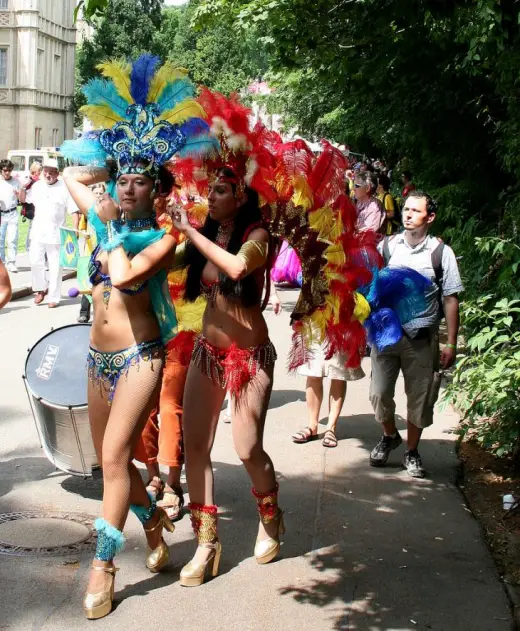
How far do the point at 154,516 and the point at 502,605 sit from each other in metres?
1.69

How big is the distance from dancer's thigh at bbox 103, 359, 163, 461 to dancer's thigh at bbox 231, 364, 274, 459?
0.58 m

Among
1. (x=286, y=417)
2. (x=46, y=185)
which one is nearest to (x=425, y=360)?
(x=286, y=417)

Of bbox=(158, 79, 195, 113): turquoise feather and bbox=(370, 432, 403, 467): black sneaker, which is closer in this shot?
bbox=(158, 79, 195, 113): turquoise feather

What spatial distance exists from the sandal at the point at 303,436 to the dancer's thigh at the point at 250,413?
263 centimetres

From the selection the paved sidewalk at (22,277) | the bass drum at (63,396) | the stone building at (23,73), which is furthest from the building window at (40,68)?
the bass drum at (63,396)

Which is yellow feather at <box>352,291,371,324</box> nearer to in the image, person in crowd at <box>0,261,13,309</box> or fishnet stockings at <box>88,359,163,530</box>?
fishnet stockings at <box>88,359,163,530</box>

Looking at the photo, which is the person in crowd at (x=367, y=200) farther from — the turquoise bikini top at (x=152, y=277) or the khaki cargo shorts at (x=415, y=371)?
the turquoise bikini top at (x=152, y=277)

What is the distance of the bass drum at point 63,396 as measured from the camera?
563cm

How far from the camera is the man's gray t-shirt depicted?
6.51 metres

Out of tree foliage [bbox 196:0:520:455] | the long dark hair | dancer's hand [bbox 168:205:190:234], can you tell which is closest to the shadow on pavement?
tree foliage [bbox 196:0:520:455]

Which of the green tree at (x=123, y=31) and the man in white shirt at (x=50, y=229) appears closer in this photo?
the man in white shirt at (x=50, y=229)

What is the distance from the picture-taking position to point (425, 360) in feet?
21.9

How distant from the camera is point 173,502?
5695 mm

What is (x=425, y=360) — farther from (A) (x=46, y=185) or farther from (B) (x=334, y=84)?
(A) (x=46, y=185)
